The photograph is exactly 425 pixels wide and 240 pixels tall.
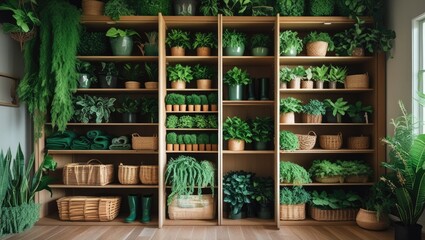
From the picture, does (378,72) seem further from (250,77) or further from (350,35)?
(250,77)

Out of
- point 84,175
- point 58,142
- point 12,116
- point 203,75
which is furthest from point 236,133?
point 12,116

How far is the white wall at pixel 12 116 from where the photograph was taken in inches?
142

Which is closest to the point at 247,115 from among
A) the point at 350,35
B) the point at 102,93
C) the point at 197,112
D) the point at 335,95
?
the point at 197,112

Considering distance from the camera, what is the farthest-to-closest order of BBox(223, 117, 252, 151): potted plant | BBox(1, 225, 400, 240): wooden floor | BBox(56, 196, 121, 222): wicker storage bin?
BBox(223, 117, 252, 151): potted plant
BBox(56, 196, 121, 222): wicker storage bin
BBox(1, 225, 400, 240): wooden floor

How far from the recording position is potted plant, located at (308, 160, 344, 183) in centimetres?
382

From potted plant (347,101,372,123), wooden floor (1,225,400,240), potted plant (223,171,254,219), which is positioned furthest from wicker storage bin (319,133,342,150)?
potted plant (223,171,254,219)

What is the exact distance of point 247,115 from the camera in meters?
4.32

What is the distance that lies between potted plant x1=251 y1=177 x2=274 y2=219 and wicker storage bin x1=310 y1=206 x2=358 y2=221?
22.6 inches

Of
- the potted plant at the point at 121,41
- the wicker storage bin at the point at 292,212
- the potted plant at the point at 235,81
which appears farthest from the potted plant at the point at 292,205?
the potted plant at the point at 121,41

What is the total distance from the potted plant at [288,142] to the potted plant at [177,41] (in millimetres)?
1689

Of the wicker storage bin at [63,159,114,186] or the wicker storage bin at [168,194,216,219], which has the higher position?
the wicker storage bin at [63,159,114,186]

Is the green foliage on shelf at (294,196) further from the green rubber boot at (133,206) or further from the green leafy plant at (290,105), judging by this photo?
the green rubber boot at (133,206)

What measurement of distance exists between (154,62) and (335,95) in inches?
102

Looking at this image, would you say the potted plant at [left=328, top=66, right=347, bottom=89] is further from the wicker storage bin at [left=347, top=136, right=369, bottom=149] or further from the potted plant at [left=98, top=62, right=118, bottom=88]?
the potted plant at [left=98, top=62, right=118, bottom=88]
